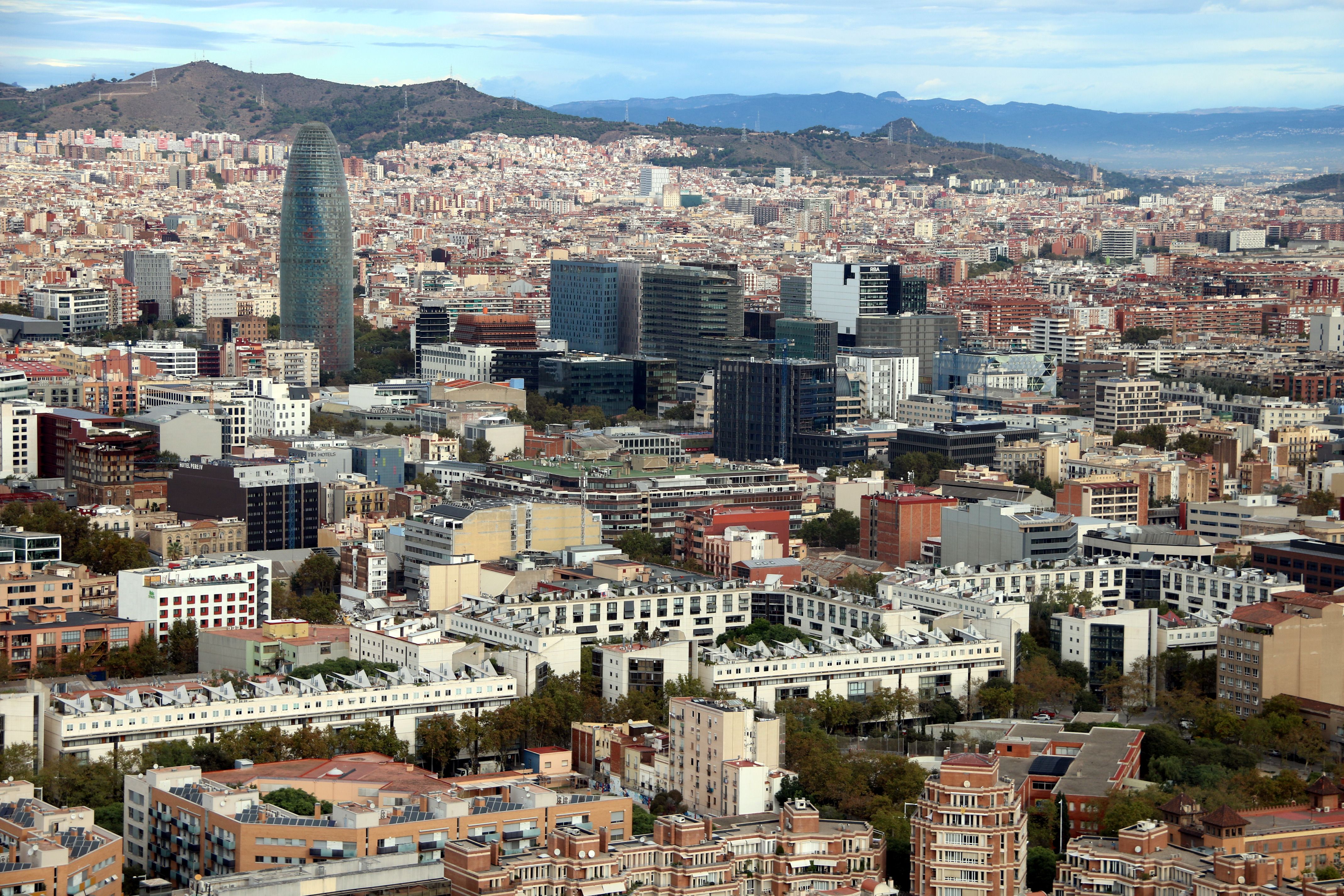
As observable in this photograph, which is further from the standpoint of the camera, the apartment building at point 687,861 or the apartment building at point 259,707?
the apartment building at point 259,707

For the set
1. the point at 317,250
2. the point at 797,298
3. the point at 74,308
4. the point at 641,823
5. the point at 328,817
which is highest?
the point at 317,250

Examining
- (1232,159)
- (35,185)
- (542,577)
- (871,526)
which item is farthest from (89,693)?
(1232,159)

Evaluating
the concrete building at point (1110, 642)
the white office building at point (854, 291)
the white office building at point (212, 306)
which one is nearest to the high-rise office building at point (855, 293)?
the white office building at point (854, 291)

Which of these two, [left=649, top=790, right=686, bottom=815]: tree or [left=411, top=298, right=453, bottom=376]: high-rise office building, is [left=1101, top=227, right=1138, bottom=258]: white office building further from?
[left=649, top=790, right=686, bottom=815]: tree

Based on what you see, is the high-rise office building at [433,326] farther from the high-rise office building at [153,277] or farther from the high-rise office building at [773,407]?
the high-rise office building at [773,407]

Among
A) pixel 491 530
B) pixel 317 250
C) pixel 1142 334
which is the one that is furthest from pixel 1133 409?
pixel 491 530

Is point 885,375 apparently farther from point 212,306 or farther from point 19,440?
point 212,306
